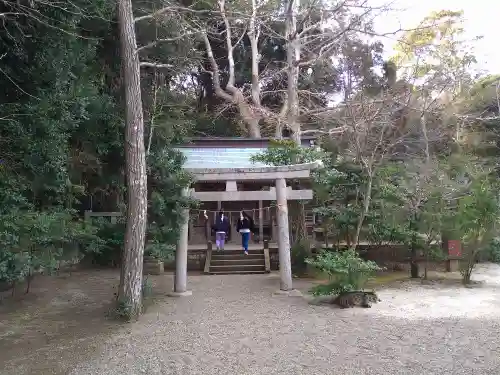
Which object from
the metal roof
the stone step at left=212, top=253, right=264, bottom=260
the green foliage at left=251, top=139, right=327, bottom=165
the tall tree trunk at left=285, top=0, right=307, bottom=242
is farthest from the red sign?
the metal roof

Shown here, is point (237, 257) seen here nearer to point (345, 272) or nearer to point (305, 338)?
point (345, 272)

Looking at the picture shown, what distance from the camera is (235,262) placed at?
1333 centimetres

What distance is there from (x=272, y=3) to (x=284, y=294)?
12.2 metres

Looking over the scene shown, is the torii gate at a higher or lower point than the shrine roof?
lower

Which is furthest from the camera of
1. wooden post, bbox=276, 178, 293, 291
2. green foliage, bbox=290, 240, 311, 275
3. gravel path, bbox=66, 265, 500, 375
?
green foliage, bbox=290, 240, 311, 275

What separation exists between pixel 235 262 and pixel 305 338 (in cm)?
717

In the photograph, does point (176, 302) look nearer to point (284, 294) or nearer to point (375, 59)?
point (284, 294)

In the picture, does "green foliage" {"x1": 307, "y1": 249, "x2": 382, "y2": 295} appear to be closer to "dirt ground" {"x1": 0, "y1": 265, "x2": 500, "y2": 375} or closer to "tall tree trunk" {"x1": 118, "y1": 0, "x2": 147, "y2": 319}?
"dirt ground" {"x1": 0, "y1": 265, "x2": 500, "y2": 375}

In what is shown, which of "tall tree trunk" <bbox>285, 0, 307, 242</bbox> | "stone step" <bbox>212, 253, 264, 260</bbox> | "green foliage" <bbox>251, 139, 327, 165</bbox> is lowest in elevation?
"stone step" <bbox>212, 253, 264, 260</bbox>

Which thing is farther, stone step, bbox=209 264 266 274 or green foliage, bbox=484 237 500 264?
stone step, bbox=209 264 266 274

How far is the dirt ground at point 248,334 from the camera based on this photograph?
5.27 m

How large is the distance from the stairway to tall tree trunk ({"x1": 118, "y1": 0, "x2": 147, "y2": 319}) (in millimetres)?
5654

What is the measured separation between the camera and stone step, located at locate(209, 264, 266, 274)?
12812mm

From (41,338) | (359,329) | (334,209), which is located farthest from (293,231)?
(41,338)
